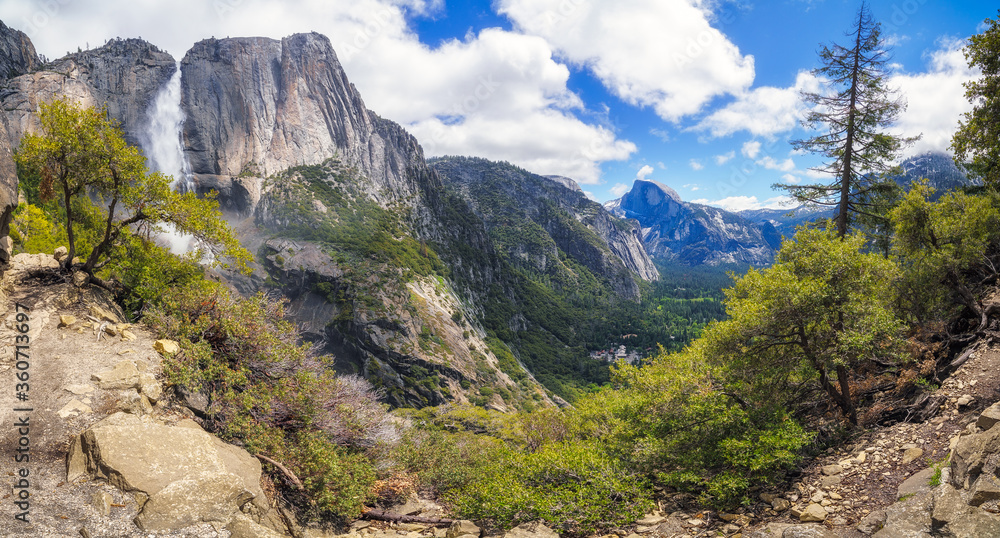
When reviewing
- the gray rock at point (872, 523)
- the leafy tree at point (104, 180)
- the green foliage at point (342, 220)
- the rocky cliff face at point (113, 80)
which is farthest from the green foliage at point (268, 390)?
the rocky cliff face at point (113, 80)

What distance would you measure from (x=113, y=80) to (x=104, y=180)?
474ft

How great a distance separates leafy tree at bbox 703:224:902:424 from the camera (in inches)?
422

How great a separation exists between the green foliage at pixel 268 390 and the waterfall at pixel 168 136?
120114 mm

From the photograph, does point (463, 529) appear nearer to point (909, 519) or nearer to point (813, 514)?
point (813, 514)

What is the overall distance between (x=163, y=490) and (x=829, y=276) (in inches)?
626

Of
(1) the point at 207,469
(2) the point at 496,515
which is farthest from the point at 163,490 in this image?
(2) the point at 496,515

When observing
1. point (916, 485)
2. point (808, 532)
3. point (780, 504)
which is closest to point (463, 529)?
point (808, 532)

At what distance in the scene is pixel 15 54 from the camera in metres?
99.4

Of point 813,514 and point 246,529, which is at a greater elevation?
point 246,529

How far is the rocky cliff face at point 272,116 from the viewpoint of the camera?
11588 cm

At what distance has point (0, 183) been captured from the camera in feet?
36.4

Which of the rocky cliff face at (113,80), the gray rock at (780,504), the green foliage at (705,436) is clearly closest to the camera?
the gray rock at (780,504)

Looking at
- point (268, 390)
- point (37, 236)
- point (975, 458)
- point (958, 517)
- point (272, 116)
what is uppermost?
point (272, 116)

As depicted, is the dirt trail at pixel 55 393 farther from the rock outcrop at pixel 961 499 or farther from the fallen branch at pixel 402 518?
the rock outcrop at pixel 961 499
